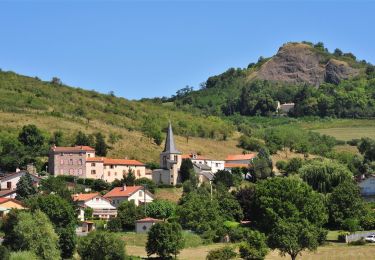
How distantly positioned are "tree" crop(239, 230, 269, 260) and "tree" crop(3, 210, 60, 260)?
562 inches

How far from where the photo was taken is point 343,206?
80688 mm

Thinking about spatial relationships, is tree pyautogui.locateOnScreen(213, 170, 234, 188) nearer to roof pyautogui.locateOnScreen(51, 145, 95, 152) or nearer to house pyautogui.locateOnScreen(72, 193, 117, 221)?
roof pyautogui.locateOnScreen(51, 145, 95, 152)

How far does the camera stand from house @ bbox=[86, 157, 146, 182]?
97.3 meters

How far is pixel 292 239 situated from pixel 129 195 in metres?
26.8

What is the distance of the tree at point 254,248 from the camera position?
64.0 m

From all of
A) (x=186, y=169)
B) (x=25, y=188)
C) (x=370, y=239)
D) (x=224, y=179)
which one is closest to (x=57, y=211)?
(x=25, y=188)

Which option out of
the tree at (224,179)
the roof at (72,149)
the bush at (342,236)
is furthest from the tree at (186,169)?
the bush at (342,236)

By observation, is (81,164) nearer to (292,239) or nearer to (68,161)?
(68,161)

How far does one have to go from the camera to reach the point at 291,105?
186750 millimetres

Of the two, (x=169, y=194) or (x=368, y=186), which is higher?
(x=368, y=186)

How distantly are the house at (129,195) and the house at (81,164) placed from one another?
8.16m

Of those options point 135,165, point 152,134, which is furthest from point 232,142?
point 135,165

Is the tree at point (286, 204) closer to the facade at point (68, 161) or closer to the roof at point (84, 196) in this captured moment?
the roof at point (84, 196)

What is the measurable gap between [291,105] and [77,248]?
12843cm
